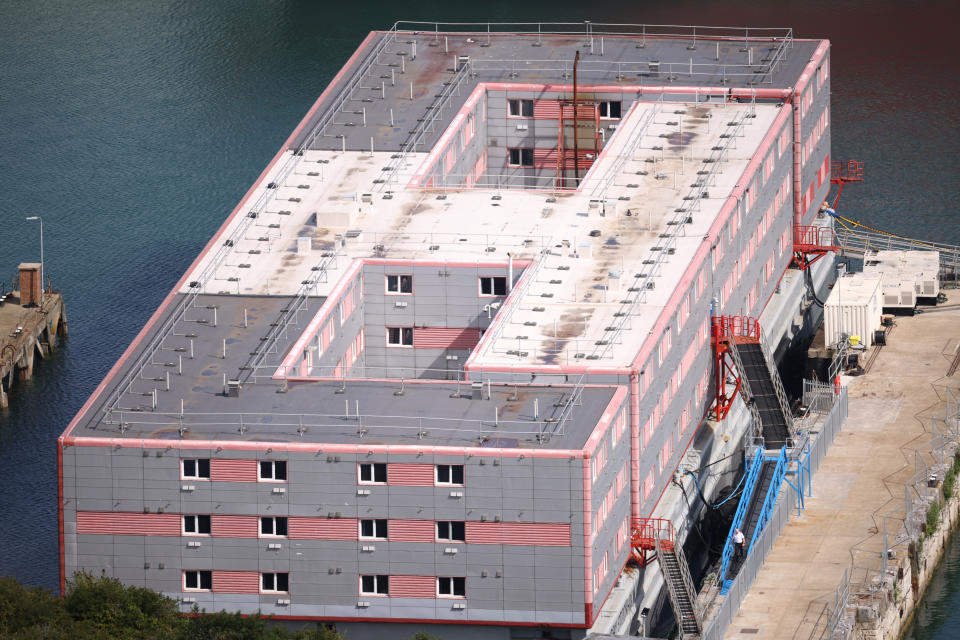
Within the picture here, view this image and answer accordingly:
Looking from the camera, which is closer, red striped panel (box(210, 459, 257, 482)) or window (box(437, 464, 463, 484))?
window (box(437, 464, 463, 484))

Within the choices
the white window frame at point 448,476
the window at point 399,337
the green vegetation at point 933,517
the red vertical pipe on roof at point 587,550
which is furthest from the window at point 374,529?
the green vegetation at point 933,517

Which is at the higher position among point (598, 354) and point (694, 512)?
point (598, 354)

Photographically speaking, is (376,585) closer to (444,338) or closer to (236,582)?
(236,582)

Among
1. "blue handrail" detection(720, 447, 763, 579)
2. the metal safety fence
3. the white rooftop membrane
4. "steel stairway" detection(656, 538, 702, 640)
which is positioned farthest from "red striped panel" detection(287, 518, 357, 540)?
"blue handrail" detection(720, 447, 763, 579)

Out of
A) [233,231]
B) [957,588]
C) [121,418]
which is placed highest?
[233,231]

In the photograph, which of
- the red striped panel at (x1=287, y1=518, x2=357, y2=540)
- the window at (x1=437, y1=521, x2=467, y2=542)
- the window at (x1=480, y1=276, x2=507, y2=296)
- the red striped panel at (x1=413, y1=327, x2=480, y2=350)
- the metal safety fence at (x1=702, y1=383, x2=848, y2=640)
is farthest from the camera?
the red striped panel at (x1=413, y1=327, x2=480, y2=350)

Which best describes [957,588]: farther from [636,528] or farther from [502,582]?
[502,582]

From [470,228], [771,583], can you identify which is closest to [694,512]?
[771,583]

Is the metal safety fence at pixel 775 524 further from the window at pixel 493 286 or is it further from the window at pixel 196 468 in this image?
the window at pixel 196 468

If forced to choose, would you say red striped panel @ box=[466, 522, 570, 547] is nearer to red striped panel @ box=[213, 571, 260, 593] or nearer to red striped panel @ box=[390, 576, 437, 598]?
red striped panel @ box=[390, 576, 437, 598]
